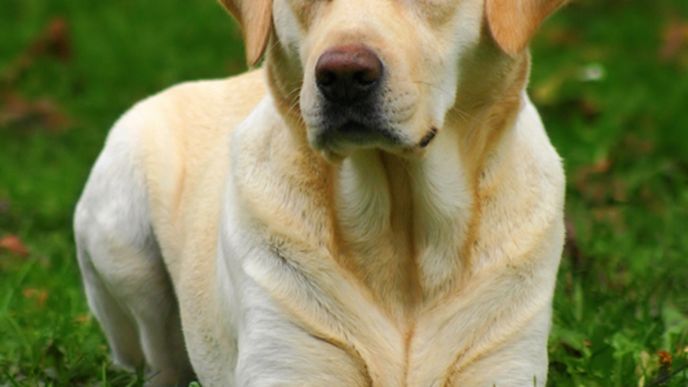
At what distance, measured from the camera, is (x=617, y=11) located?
40.1ft

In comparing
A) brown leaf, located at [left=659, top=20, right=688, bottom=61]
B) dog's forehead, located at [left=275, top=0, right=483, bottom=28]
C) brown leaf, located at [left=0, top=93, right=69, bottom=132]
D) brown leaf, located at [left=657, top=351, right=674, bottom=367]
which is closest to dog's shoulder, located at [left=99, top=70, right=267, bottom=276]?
dog's forehead, located at [left=275, top=0, right=483, bottom=28]

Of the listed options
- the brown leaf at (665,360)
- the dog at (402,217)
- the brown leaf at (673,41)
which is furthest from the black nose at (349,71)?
the brown leaf at (673,41)

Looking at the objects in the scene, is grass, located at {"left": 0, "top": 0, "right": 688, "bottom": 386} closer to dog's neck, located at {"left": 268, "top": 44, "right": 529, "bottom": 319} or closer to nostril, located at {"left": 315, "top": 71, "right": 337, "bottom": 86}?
dog's neck, located at {"left": 268, "top": 44, "right": 529, "bottom": 319}

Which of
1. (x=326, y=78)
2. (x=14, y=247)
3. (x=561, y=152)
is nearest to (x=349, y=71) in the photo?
(x=326, y=78)

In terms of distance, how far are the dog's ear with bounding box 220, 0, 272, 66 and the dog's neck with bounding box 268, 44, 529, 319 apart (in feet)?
0.27

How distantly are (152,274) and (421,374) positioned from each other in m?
1.46

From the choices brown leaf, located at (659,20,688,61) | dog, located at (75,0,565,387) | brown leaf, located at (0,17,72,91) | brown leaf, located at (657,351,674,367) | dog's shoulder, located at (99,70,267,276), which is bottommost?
brown leaf, located at (659,20,688,61)

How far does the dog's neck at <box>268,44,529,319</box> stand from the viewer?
4.46m

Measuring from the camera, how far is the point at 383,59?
395 cm

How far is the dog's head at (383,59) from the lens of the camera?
3.95 m

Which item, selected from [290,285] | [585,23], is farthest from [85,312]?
[585,23]

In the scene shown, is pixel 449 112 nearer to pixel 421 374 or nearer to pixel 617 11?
pixel 421 374

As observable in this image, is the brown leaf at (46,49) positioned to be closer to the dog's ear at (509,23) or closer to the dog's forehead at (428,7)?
the dog's forehead at (428,7)

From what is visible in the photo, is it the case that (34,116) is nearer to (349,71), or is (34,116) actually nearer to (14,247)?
(14,247)
